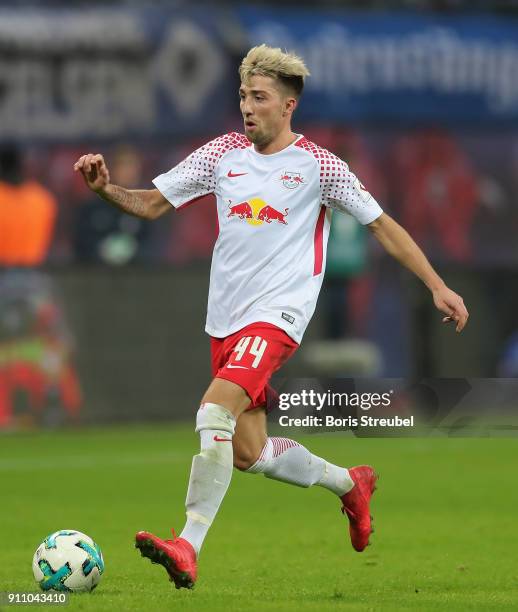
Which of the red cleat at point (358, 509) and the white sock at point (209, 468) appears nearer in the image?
the white sock at point (209, 468)

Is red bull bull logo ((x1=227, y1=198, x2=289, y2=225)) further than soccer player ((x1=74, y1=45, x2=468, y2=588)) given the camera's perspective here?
→ Yes

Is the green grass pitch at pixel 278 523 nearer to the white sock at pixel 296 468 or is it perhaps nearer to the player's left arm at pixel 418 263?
the white sock at pixel 296 468

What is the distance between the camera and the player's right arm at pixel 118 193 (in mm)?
7797

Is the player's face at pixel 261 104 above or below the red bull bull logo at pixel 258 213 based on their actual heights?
above

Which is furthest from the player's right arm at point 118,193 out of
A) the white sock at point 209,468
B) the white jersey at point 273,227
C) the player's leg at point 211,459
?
the white sock at point 209,468

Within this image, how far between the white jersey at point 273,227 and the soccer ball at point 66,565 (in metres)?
1.14

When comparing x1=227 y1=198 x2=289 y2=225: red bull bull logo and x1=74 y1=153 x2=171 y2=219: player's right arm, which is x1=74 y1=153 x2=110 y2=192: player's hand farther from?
x1=227 y1=198 x2=289 y2=225: red bull bull logo

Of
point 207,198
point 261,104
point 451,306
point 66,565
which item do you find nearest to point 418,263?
point 451,306

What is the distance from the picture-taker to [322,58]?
2194cm

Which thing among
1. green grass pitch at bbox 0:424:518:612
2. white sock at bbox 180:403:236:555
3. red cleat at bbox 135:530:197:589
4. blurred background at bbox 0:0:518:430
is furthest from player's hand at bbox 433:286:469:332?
blurred background at bbox 0:0:518:430

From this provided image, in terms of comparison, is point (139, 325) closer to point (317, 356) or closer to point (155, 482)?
point (317, 356)

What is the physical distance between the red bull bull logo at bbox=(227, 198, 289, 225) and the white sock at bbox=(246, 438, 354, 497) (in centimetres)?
104

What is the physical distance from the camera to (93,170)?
7.83m

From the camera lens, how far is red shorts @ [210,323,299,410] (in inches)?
302
